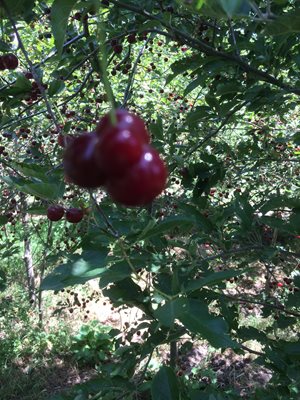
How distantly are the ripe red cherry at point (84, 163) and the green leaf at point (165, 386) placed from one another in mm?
988

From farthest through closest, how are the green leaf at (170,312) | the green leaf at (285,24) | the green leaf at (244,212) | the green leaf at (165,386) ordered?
the green leaf at (244,212), the green leaf at (165,386), the green leaf at (285,24), the green leaf at (170,312)

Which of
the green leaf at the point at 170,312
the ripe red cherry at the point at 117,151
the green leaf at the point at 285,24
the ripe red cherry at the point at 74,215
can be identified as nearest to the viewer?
the ripe red cherry at the point at 117,151

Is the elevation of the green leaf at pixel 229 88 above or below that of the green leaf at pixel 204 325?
above

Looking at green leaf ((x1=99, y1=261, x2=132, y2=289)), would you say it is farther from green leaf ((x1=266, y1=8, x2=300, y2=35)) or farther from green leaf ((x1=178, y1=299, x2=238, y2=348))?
green leaf ((x1=266, y1=8, x2=300, y2=35))

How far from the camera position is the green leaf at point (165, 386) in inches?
48.4

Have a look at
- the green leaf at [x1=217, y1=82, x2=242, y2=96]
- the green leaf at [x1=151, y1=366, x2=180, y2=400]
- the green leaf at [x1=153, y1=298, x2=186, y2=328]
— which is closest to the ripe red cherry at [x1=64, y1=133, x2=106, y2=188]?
the green leaf at [x1=153, y1=298, x2=186, y2=328]

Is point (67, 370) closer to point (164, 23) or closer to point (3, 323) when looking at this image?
point (3, 323)

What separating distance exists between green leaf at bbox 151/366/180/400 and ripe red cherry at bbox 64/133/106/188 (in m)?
0.99

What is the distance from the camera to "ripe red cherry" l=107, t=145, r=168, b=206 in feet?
1.25

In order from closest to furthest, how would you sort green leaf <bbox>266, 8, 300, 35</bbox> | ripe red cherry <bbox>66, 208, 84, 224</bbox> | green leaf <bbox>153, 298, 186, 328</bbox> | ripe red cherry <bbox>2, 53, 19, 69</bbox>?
green leaf <bbox>153, 298, 186, 328</bbox>
green leaf <bbox>266, 8, 300, 35</bbox>
ripe red cherry <bbox>66, 208, 84, 224</bbox>
ripe red cherry <bbox>2, 53, 19, 69</bbox>

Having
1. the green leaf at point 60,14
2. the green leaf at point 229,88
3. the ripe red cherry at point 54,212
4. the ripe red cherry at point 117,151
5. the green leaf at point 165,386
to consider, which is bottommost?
the green leaf at point 165,386

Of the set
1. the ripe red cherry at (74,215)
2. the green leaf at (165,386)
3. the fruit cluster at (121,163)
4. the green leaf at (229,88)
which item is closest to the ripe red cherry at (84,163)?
the fruit cluster at (121,163)

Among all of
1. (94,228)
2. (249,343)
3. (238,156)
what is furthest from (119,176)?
(249,343)

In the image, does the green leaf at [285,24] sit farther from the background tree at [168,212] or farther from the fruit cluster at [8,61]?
the fruit cluster at [8,61]
